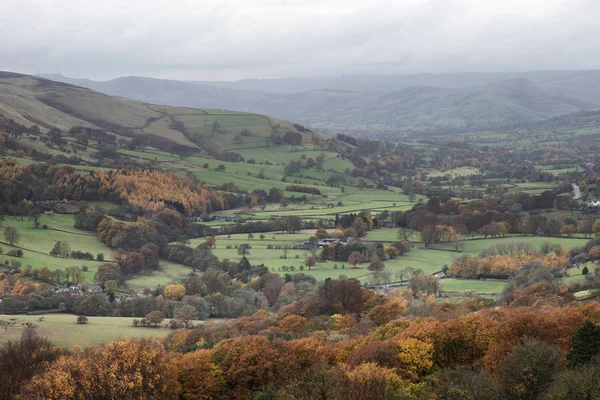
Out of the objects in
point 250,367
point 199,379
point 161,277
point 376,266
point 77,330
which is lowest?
point 161,277

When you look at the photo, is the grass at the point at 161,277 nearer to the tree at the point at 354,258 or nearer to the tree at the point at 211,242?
the tree at the point at 211,242

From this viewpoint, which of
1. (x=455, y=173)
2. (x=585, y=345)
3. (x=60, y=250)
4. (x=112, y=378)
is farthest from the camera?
(x=455, y=173)

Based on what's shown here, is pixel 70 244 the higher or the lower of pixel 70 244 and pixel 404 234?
the higher

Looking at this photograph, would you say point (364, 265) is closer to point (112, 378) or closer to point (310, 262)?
point (310, 262)

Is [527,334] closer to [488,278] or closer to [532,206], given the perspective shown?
[488,278]

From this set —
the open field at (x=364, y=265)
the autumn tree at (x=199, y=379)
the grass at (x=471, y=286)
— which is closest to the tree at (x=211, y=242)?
the open field at (x=364, y=265)

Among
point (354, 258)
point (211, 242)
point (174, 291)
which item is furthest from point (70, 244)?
point (354, 258)

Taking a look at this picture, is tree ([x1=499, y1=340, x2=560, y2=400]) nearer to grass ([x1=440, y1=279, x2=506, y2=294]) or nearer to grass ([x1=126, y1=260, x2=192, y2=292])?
grass ([x1=440, y1=279, x2=506, y2=294])
